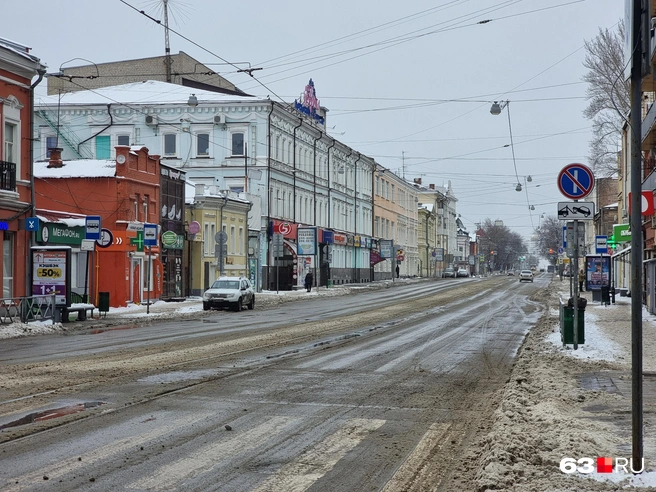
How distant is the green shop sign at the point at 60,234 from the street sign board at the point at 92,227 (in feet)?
5.19

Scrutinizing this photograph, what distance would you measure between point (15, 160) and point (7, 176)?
1.24m

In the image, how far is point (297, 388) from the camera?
13.3m

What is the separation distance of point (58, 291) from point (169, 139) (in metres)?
36.1

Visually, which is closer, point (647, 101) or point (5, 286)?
point (5, 286)

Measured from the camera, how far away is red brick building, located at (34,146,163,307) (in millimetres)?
42500

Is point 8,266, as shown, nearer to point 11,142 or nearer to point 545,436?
Result: point 11,142

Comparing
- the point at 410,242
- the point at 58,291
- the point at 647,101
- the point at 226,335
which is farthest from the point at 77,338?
the point at 410,242

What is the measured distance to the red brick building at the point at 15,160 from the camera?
31094mm

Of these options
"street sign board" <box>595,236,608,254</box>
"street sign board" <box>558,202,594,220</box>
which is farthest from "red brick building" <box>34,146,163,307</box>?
"street sign board" <box>558,202,594,220</box>

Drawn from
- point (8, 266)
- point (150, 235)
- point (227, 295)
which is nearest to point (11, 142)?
point (8, 266)

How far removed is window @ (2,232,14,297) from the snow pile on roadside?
21.1 metres

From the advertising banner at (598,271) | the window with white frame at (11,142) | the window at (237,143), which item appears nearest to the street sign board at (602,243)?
the advertising banner at (598,271)

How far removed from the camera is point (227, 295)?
40688mm

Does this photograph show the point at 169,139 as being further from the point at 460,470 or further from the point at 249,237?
the point at 460,470
